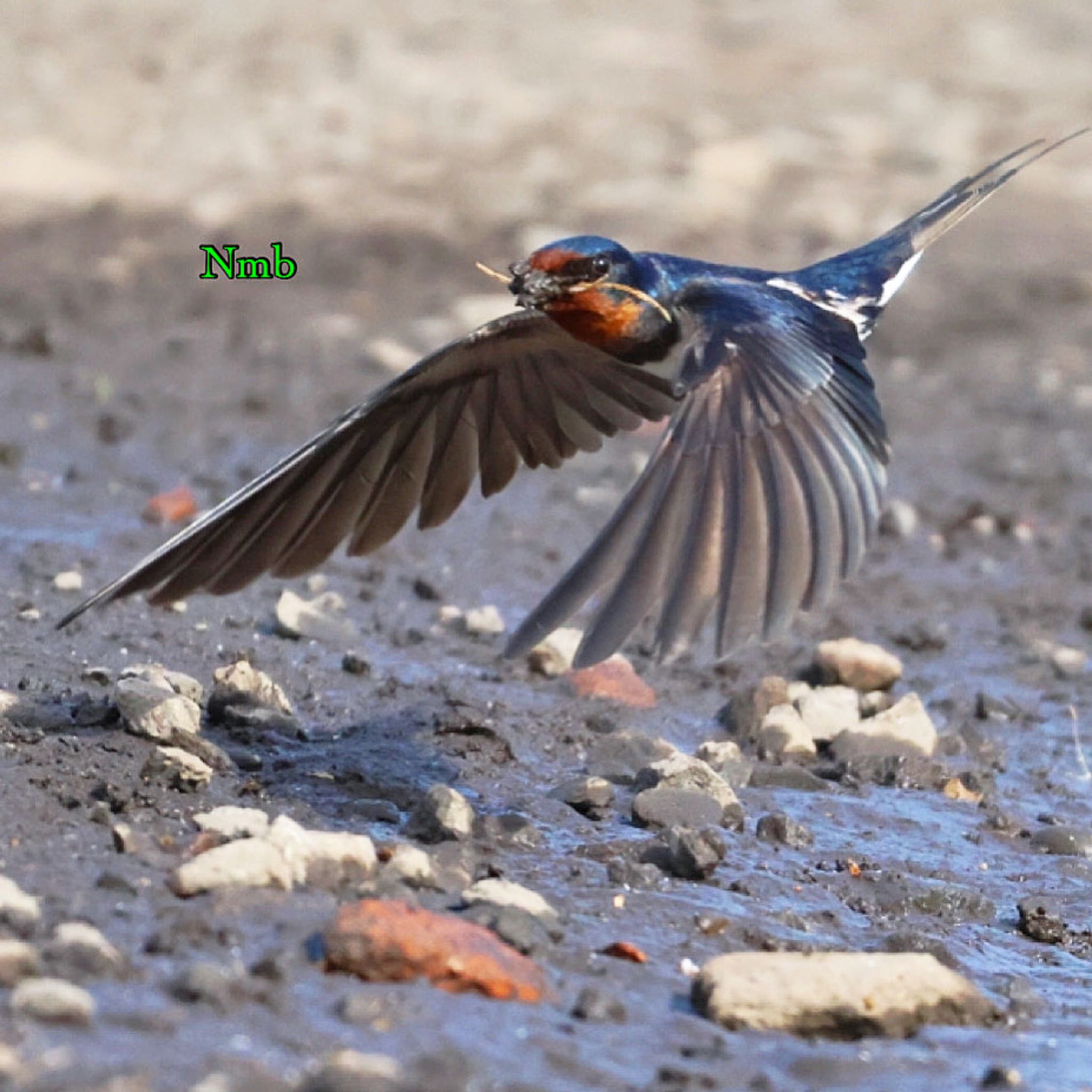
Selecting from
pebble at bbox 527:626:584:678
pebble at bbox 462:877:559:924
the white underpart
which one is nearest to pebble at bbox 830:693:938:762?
pebble at bbox 527:626:584:678

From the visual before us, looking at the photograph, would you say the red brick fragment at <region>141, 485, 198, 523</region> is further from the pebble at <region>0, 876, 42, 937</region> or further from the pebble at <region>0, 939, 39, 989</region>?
the pebble at <region>0, 939, 39, 989</region>

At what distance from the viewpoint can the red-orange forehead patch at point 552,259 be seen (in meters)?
3.78

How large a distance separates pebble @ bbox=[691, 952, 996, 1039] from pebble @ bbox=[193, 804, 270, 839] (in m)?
0.74

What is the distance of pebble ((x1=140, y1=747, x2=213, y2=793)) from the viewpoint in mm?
3494

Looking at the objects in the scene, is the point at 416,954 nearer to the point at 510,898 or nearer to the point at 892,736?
the point at 510,898

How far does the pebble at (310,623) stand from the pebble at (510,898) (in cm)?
164

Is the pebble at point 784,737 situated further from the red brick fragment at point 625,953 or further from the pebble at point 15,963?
the pebble at point 15,963

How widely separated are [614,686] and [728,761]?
0.52m

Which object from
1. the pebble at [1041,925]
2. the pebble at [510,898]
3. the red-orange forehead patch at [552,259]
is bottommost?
the pebble at [1041,925]

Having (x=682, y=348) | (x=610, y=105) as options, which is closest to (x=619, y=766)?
(x=682, y=348)

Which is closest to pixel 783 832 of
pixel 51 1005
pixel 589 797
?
pixel 589 797

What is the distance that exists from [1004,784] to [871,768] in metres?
0.34

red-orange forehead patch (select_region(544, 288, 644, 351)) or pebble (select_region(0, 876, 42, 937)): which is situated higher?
red-orange forehead patch (select_region(544, 288, 644, 351))

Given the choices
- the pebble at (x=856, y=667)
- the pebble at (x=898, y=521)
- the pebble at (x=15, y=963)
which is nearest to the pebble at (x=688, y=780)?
the pebble at (x=856, y=667)
